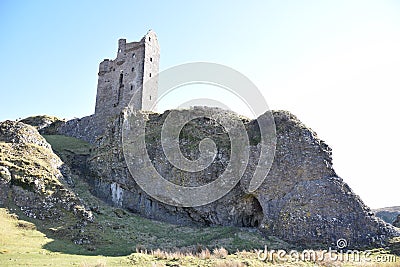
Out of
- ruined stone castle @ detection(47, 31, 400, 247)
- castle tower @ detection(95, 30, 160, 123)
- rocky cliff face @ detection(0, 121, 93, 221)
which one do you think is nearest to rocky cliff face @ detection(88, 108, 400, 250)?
ruined stone castle @ detection(47, 31, 400, 247)

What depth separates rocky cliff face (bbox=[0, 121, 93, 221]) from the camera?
26938mm

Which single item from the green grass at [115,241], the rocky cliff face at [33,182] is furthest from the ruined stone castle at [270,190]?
the rocky cliff face at [33,182]

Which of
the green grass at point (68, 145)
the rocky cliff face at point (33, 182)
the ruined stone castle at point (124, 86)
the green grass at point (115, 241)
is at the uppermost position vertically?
the ruined stone castle at point (124, 86)

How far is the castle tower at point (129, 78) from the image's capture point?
157 ft

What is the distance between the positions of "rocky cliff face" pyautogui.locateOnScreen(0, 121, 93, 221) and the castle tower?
51.8ft

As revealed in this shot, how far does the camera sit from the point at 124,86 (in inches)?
1932

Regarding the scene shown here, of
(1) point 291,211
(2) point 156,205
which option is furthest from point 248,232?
(2) point 156,205

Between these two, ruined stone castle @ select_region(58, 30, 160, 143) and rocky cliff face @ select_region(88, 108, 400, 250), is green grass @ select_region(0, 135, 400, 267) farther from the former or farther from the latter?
ruined stone castle @ select_region(58, 30, 160, 143)

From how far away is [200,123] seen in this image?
3934 centimetres

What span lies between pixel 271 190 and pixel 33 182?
19.8 meters

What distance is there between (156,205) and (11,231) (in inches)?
549

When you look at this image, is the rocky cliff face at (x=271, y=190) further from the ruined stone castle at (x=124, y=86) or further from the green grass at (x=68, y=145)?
the ruined stone castle at (x=124, y=86)

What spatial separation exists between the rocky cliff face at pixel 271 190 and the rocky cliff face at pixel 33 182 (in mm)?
6123

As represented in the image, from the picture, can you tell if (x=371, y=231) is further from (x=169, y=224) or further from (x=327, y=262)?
(x=169, y=224)
